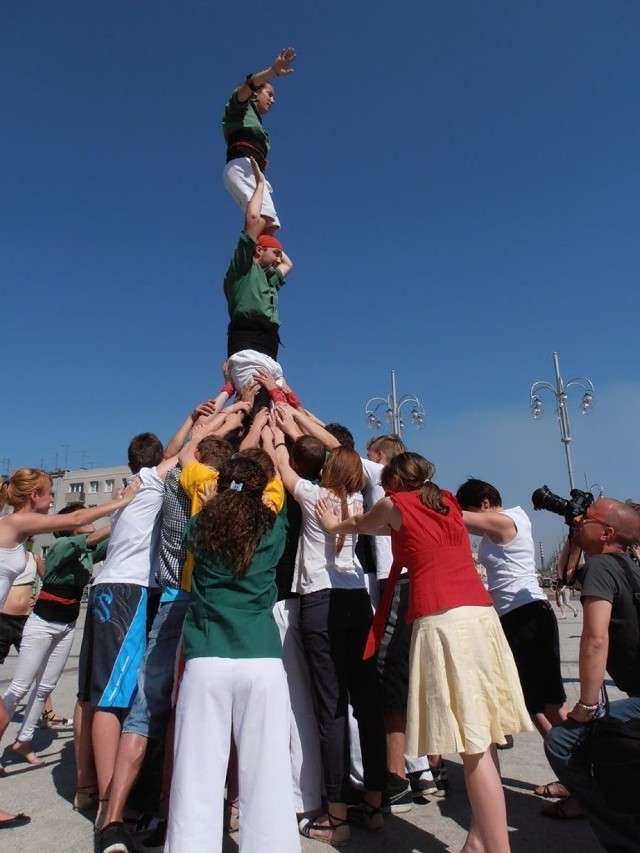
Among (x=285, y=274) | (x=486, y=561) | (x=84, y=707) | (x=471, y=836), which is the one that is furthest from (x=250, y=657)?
(x=285, y=274)

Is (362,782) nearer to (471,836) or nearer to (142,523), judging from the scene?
(471,836)

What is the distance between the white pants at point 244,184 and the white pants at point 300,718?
3425 mm

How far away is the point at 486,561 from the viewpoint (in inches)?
174

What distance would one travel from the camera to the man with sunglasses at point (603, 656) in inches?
112

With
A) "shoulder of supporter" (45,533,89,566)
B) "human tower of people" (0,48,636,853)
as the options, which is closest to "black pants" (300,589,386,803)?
"human tower of people" (0,48,636,853)

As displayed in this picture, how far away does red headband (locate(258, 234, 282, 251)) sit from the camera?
16.9 feet

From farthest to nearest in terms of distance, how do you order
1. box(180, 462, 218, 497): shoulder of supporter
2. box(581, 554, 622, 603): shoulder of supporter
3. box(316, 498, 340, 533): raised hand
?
box(316, 498, 340, 533): raised hand → box(180, 462, 218, 497): shoulder of supporter → box(581, 554, 622, 603): shoulder of supporter

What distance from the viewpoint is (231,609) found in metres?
2.95

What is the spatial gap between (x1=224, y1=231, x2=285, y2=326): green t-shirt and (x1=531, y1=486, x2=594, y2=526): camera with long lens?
2.77m

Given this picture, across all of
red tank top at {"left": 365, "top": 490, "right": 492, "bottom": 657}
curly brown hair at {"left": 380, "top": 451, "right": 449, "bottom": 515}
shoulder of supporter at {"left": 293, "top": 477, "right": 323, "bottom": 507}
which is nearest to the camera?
red tank top at {"left": 365, "top": 490, "right": 492, "bottom": 657}

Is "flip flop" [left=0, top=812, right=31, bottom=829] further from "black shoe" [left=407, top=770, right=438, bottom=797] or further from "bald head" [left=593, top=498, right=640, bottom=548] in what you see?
"bald head" [left=593, top=498, right=640, bottom=548]

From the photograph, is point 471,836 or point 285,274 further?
point 285,274

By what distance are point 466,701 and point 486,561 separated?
1692 millimetres

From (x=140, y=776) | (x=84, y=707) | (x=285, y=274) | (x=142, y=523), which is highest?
(x=285, y=274)
